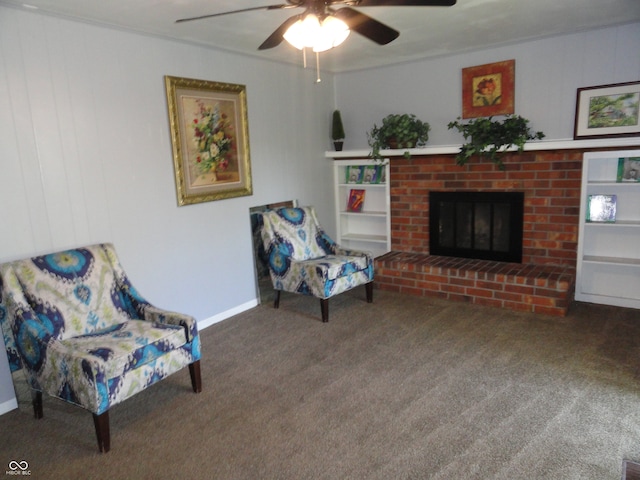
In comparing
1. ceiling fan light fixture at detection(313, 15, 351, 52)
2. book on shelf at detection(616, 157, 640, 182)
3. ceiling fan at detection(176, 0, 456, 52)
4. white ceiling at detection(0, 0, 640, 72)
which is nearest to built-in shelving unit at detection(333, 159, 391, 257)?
white ceiling at detection(0, 0, 640, 72)

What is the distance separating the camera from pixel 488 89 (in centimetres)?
426

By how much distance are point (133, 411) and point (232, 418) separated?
597 millimetres

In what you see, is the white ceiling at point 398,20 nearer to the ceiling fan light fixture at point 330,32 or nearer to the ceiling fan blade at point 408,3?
the ceiling fan light fixture at point 330,32

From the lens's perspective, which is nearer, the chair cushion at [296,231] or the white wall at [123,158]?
the white wall at [123,158]

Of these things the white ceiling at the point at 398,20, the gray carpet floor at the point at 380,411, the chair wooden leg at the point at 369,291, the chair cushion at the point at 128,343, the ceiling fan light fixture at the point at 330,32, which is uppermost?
the white ceiling at the point at 398,20

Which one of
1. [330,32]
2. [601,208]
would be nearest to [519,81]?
[601,208]

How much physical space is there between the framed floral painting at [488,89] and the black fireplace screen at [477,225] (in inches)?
30.6

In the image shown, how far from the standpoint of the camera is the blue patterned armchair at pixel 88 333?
223 centimetres

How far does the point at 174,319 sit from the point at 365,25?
74.1 inches

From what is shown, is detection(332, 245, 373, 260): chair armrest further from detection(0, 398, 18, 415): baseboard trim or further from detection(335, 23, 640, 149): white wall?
detection(0, 398, 18, 415): baseboard trim

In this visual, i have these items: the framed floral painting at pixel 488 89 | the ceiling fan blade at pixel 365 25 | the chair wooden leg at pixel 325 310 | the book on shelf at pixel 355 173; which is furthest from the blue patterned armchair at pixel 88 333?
the framed floral painting at pixel 488 89

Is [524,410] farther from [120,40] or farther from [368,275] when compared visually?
[120,40]

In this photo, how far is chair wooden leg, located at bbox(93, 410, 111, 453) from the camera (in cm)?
222

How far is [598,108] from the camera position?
148 inches
